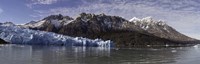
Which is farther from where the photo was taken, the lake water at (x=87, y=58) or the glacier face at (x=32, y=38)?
the glacier face at (x=32, y=38)

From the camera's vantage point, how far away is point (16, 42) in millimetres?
119188

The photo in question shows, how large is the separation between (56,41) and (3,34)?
1889 centimetres

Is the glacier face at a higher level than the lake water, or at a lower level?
higher

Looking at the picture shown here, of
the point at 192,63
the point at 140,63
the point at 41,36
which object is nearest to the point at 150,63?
the point at 140,63

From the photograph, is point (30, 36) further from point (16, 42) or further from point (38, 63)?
point (38, 63)

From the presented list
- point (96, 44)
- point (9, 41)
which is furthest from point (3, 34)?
point (96, 44)

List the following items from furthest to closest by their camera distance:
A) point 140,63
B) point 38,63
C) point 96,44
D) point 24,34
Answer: point 96,44, point 24,34, point 140,63, point 38,63

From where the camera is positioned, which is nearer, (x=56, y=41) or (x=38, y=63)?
(x=38, y=63)

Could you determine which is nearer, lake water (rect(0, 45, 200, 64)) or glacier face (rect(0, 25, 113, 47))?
lake water (rect(0, 45, 200, 64))

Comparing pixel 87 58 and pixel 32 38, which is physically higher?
pixel 32 38

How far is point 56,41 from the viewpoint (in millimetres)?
124625

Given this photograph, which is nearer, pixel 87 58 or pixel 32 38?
pixel 87 58

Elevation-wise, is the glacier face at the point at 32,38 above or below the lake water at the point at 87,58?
above

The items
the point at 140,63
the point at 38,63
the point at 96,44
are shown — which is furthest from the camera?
the point at 96,44
